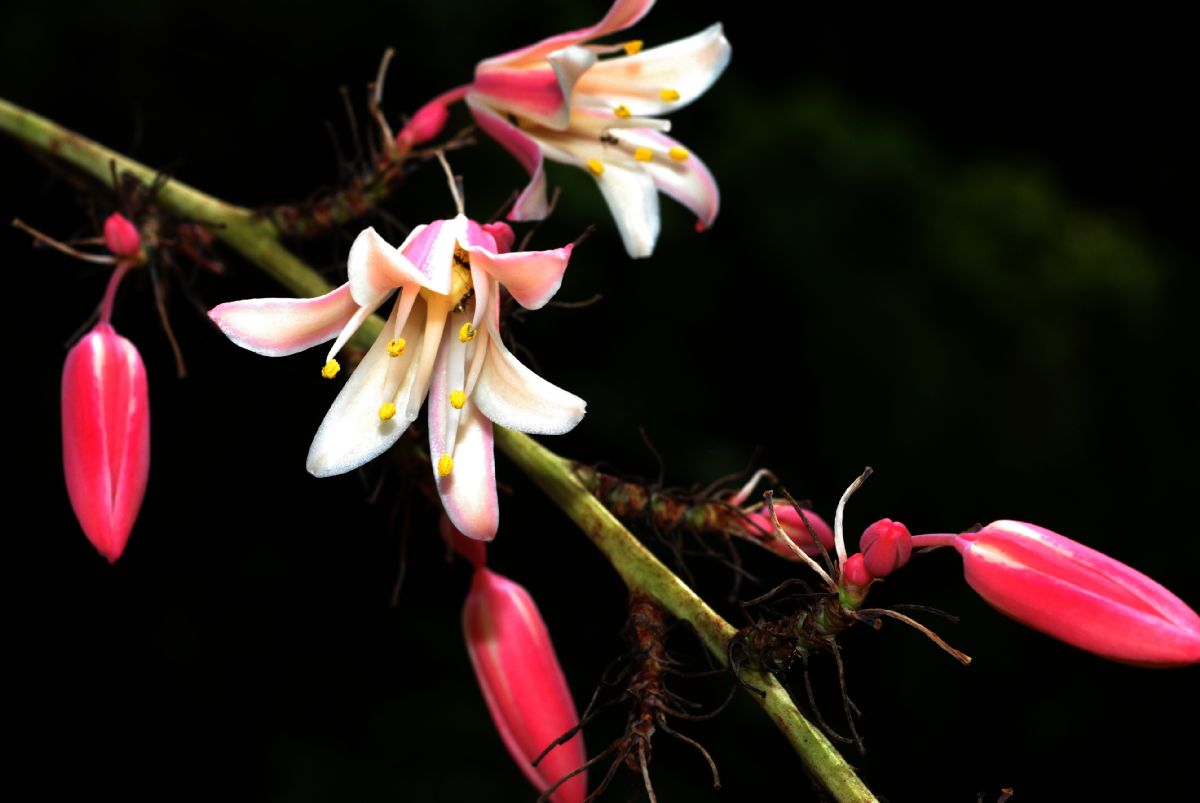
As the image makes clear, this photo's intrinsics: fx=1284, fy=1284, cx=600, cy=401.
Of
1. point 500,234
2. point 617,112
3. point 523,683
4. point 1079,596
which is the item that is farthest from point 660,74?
point 1079,596

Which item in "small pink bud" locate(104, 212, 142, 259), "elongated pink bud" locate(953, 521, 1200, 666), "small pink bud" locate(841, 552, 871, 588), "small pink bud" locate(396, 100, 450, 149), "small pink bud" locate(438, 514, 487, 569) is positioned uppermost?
"small pink bud" locate(104, 212, 142, 259)

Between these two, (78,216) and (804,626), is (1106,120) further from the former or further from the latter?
(804,626)

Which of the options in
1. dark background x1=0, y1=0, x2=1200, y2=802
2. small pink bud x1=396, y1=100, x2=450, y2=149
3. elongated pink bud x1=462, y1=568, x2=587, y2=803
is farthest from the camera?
dark background x1=0, y1=0, x2=1200, y2=802

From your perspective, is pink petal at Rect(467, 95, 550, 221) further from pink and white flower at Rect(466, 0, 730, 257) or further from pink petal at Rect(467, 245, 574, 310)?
pink petal at Rect(467, 245, 574, 310)

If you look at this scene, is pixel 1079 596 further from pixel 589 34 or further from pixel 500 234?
pixel 589 34

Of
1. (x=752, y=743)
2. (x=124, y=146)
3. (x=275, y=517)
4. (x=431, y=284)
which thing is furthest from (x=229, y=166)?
(x=431, y=284)

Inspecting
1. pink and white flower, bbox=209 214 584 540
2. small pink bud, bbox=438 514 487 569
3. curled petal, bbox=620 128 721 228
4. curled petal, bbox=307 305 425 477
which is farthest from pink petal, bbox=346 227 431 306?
curled petal, bbox=620 128 721 228
